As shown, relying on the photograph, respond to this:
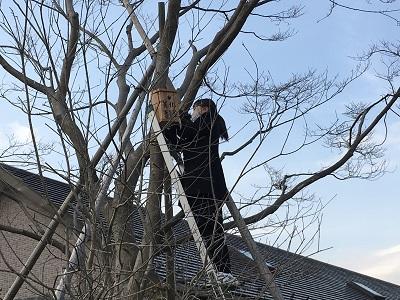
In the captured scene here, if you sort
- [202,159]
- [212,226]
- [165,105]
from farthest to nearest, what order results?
[202,159]
[165,105]
[212,226]

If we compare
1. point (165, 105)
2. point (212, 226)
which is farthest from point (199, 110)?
point (212, 226)

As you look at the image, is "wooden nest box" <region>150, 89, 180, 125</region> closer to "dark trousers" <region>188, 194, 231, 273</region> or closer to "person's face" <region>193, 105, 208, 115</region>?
"person's face" <region>193, 105, 208, 115</region>

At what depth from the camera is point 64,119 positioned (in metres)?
4.59

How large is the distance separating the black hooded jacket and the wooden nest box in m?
0.13

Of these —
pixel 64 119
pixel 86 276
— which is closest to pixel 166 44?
pixel 64 119

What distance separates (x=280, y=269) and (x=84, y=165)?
63.8 inches

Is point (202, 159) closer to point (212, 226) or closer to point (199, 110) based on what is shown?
point (199, 110)

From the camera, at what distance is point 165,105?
17.7ft

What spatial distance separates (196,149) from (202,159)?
158 mm

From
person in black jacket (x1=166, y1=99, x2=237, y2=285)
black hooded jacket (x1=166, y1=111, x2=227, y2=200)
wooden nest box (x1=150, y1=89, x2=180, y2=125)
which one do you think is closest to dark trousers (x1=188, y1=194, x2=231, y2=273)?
person in black jacket (x1=166, y1=99, x2=237, y2=285)

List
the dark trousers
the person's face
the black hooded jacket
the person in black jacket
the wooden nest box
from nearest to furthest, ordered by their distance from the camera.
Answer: the dark trousers, the person in black jacket, the wooden nest box, the black hooded jacket, the person's face

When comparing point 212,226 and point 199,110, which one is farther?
point 199,110

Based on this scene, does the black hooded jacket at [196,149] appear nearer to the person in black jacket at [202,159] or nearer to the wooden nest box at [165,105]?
the person in black jacket at [202,159]

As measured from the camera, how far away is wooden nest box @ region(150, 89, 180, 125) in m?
5.27
